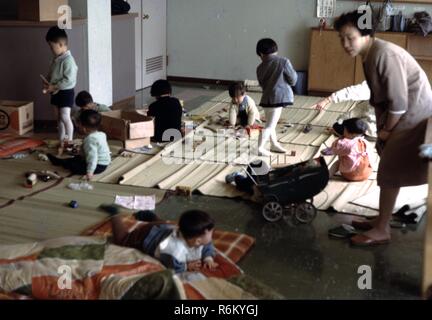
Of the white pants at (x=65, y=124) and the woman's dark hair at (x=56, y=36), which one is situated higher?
the woman's dark hair at (x=56, y=36)

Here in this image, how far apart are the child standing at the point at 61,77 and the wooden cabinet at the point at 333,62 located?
406cm

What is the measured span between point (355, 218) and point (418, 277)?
0.87m

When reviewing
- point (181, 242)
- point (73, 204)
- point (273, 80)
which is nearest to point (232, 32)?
point (273, 80)

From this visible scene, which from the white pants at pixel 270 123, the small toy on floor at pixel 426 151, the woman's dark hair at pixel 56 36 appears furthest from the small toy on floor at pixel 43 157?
the small toy on floor at pixel 426 151

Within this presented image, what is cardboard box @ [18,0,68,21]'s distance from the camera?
6.57 m

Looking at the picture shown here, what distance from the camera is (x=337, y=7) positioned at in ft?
29.9

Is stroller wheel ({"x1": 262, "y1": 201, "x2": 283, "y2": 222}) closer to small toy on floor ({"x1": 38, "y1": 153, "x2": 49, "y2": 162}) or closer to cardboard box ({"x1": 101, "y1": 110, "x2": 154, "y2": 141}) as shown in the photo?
cardboard box ({"x1": 101, "y1": 110, "x2": 154, "y2": 141})

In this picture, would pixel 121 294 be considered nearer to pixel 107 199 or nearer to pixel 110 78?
pixel 107 199

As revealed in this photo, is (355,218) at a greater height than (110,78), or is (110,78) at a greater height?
(110,78)

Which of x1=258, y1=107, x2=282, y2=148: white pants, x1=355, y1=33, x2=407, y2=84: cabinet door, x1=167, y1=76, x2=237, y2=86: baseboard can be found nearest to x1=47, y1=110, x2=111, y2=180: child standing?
x1=258, y1=107, x2=282, y2=148: white pants

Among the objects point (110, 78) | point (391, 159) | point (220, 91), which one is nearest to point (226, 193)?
point (391, 159)

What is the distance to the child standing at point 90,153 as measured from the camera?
17.1 ft

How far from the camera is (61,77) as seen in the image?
5.95 meters

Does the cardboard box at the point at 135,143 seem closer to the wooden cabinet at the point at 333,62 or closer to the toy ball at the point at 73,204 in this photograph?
the toy ball at the point at 73,204
